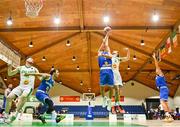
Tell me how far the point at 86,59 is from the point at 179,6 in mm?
14062

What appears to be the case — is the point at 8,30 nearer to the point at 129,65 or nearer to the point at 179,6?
the point at 179,6

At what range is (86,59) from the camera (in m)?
26.4

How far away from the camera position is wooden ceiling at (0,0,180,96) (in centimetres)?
1397

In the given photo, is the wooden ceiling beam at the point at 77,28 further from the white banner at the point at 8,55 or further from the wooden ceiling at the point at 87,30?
the white banner at the point at 8,55

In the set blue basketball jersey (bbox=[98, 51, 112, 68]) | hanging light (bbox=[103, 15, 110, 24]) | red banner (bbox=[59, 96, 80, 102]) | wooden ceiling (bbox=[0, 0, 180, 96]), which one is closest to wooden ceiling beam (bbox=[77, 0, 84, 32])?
wooden ceiling (bbox=[0, 0, 180, 96])

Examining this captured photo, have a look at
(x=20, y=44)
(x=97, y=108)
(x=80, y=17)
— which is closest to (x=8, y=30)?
(x=20, y=44)

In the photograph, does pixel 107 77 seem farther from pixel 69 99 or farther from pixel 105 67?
pixel 69 99

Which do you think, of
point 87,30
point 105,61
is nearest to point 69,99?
point 87,30

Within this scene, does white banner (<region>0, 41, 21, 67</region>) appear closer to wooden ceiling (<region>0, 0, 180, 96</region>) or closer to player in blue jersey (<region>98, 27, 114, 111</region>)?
wooden ceiling (<region>0, 0, 180, 96</region>)

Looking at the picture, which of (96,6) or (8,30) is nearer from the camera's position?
(96,6)

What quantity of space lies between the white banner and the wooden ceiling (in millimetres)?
803

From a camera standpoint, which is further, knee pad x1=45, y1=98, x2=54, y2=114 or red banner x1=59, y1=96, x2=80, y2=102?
red banner x1=59, y1=96, x2=80, y2=102

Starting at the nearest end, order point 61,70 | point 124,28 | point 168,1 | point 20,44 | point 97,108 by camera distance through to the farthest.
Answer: point 168,1
point 124,28
point 20,44
point 61,70
point 97,108

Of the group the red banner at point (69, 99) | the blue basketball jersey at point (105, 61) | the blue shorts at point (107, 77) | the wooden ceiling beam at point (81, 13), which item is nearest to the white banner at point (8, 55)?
the wooden ceiling beam at point (81, 13)
